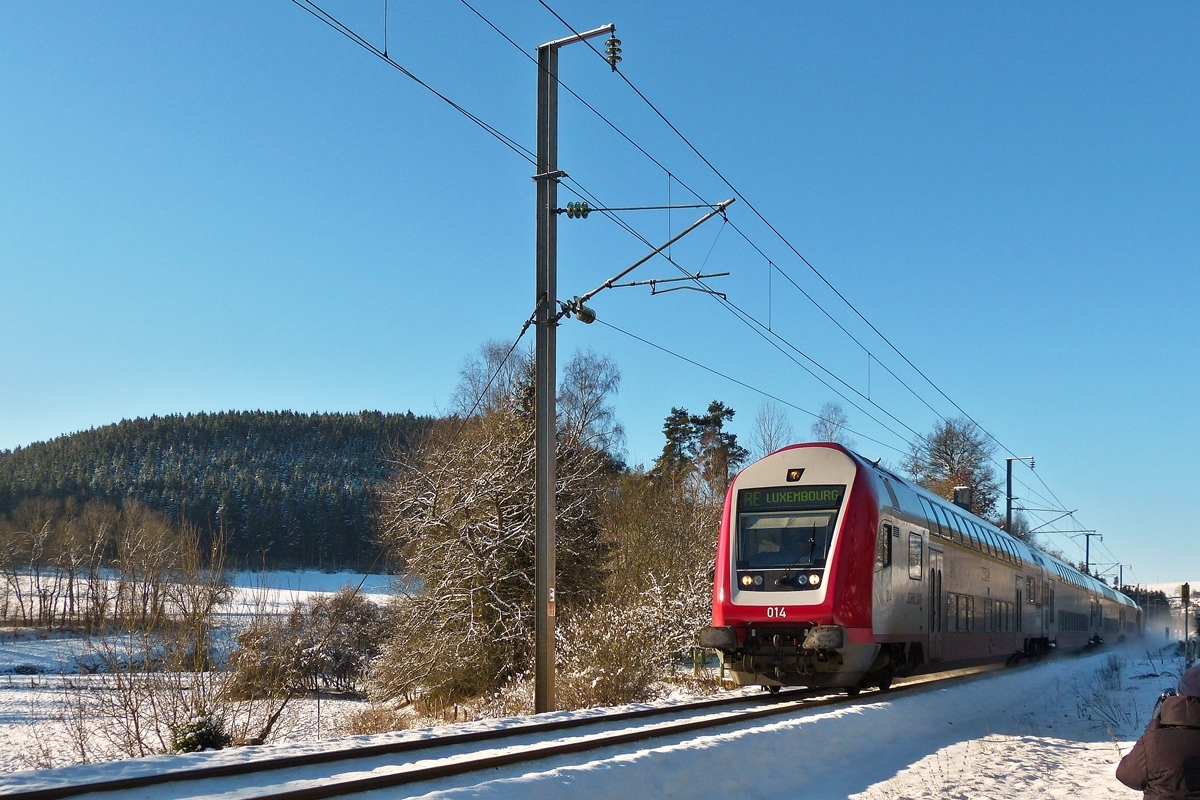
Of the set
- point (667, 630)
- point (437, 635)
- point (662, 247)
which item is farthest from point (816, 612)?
point (437, 635)

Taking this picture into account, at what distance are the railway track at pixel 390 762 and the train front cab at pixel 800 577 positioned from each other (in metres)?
1.63

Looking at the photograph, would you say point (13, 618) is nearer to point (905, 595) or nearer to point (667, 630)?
point (667, 630)

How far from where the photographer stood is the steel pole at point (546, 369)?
546 inches

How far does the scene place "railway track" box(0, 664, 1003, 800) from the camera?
6848mm

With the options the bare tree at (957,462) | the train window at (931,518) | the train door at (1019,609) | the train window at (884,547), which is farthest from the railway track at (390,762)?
the bare tree at (957,462)

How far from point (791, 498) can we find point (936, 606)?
15.7ft

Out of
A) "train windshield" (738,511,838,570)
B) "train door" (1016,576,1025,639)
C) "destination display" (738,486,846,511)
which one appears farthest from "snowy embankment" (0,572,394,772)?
"train door" (1016,576,1025,639)

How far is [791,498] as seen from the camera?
15211mm

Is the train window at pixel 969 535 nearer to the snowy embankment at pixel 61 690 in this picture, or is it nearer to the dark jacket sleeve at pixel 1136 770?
the snowy embankment at pixel 61 690

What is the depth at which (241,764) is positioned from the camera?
7730 millimetres

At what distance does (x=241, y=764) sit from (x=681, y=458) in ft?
193

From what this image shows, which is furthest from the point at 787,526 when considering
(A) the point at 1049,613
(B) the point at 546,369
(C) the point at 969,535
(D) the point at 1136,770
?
(A) the point at 1049,613

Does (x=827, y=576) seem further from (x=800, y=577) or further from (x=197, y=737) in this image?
(x=197, y=737)

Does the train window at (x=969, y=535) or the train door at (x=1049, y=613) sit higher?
the train window at (x=969, y=535)
